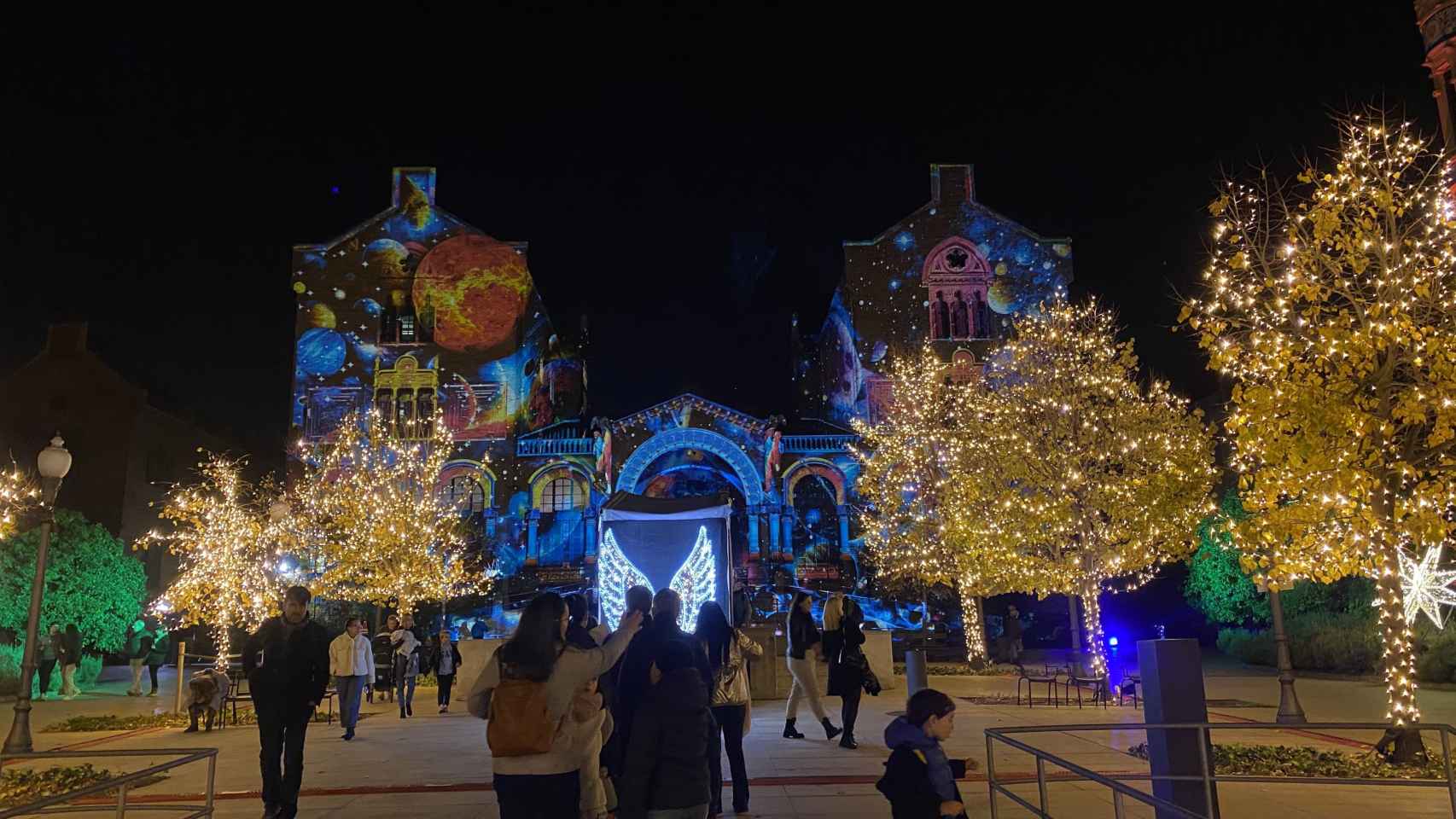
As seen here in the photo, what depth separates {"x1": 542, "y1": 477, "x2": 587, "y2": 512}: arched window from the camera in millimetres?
40531

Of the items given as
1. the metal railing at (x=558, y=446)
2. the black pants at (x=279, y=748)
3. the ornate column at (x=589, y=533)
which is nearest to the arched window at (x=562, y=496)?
the ornate column at (x=589, y=533)

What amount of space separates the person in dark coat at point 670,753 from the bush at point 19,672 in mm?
23279

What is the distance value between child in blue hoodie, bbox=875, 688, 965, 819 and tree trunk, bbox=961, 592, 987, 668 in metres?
23.4

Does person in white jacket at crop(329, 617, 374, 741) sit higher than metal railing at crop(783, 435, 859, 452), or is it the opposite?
metal railing at crop(783, 435, 859, 452)

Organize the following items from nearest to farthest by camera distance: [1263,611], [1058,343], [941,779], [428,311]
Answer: [941,779] → [1058,343] → [1263,611] → [428,311]

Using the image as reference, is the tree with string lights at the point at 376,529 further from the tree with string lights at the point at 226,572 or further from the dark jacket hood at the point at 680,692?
the dark jacket hood at the point at 680,692

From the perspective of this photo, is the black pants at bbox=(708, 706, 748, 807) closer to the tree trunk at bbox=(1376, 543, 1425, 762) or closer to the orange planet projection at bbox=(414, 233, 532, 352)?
the tree trunk at bbox=(1376, 543, 1425, 762)

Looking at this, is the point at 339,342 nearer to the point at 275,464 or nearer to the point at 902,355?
the point at 275,464

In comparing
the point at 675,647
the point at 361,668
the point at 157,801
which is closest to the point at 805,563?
the point at 361,668

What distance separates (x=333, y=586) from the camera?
2766cm

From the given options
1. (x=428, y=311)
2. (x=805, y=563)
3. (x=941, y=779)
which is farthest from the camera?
(x=428, y=311)

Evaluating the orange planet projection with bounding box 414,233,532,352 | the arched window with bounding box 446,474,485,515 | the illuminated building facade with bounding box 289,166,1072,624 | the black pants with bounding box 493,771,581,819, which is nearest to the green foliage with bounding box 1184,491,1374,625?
the illuminated building facade with bounding box 289,166,1072,624

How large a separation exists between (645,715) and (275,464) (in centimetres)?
5394

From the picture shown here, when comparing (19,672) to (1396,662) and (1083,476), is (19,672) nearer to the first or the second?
(1083,476)
